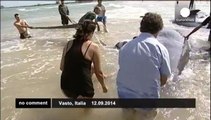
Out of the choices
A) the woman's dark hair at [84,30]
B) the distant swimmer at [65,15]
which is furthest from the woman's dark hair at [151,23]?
the distant swimmer at [65,15]

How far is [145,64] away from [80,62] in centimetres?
59

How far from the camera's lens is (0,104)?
405 centimetres

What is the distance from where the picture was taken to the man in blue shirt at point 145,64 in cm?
222

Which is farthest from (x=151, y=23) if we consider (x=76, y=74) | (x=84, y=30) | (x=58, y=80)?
(x=58, y=80)

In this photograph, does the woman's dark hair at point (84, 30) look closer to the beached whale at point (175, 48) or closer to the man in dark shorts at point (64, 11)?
the man in dark shorts at point (64, 11)

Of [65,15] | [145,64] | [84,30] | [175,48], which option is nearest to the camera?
[145,64]

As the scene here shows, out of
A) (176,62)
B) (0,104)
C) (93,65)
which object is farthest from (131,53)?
(0,104)

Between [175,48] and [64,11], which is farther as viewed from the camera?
[64,11]

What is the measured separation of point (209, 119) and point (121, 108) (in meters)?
1.31

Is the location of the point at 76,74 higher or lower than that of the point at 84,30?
lower

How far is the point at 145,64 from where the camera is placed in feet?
7.29

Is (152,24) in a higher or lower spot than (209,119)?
higher

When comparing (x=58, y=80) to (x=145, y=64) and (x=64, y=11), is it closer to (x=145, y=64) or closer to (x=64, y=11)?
(x=64, y=11)

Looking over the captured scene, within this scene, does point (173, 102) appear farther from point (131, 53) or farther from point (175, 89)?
point (175, 89)
